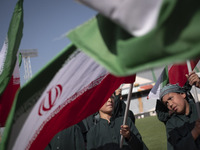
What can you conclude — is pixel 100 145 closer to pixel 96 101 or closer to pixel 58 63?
pixel 96 101

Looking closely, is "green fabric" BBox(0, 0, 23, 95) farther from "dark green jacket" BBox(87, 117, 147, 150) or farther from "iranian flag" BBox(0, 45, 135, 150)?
"dark green jacket" BBox(87, 117, 147, 150)

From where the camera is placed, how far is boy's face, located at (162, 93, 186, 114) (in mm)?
2357

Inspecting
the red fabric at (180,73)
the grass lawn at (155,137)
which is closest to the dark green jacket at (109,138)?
the red fabric at (180,73)

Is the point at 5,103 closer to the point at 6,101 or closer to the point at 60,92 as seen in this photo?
the point at 6,101

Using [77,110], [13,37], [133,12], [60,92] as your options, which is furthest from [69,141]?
[133,12]

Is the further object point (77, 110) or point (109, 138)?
point (109, 138)

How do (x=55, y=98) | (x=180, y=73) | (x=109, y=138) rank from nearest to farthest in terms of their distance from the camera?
1. (x=55, y=98)
2. (x=109, y=138)
3. (x=180, y=73)

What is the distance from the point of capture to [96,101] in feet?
7.34

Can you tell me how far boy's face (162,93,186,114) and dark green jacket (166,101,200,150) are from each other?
98 mm

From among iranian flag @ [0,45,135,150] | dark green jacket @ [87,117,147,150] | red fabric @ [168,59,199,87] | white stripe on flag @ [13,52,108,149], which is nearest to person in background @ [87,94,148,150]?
dark green jacket @ [87,117,147,150]

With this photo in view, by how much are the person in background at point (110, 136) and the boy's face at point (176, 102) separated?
490mm

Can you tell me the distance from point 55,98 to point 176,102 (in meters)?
1.38

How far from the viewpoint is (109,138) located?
250cm

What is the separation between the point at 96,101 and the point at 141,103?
100.0 ft
